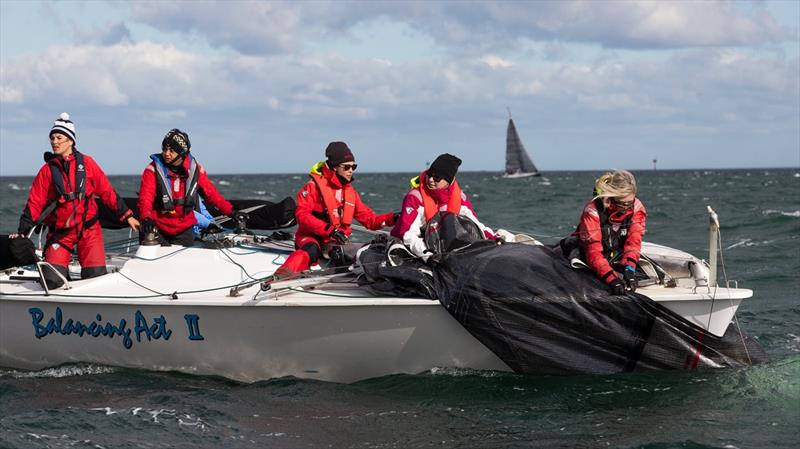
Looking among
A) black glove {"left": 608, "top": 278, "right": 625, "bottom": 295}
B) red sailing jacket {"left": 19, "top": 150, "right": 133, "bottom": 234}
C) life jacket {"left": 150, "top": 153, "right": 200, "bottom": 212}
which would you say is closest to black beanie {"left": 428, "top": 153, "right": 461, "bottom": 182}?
black glove {"left": 608, "top": 278, "right": 625, "bottom": 295}

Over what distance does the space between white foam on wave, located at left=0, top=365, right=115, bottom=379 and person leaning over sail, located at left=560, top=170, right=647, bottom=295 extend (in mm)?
3574

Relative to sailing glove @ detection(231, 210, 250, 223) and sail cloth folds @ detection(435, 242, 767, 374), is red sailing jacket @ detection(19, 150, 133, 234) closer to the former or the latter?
sailing glove @ detection(231, 210, 250, 223)

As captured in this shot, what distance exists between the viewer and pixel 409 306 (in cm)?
625

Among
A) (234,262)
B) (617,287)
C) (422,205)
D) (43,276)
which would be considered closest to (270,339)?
(234,262)

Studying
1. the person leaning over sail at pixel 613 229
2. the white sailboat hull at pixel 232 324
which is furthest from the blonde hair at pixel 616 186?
the white sailboat hull at pixel 232 324

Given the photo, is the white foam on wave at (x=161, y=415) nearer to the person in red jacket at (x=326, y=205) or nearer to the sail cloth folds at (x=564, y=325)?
the person in red jacket at (x=326, y=205)

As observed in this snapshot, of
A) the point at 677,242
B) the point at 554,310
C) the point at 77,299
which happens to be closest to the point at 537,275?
the point at 554,310

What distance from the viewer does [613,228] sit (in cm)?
643

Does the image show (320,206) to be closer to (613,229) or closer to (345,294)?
(345,294)

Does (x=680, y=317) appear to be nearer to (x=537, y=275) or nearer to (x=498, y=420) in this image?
(x=537, y=275)

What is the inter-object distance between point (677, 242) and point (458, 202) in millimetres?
10968

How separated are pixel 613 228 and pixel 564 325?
0.75 meters

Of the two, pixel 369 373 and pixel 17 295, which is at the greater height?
pixel 17 295

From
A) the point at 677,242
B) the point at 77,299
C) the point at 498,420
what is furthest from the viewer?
the point at 677,242
